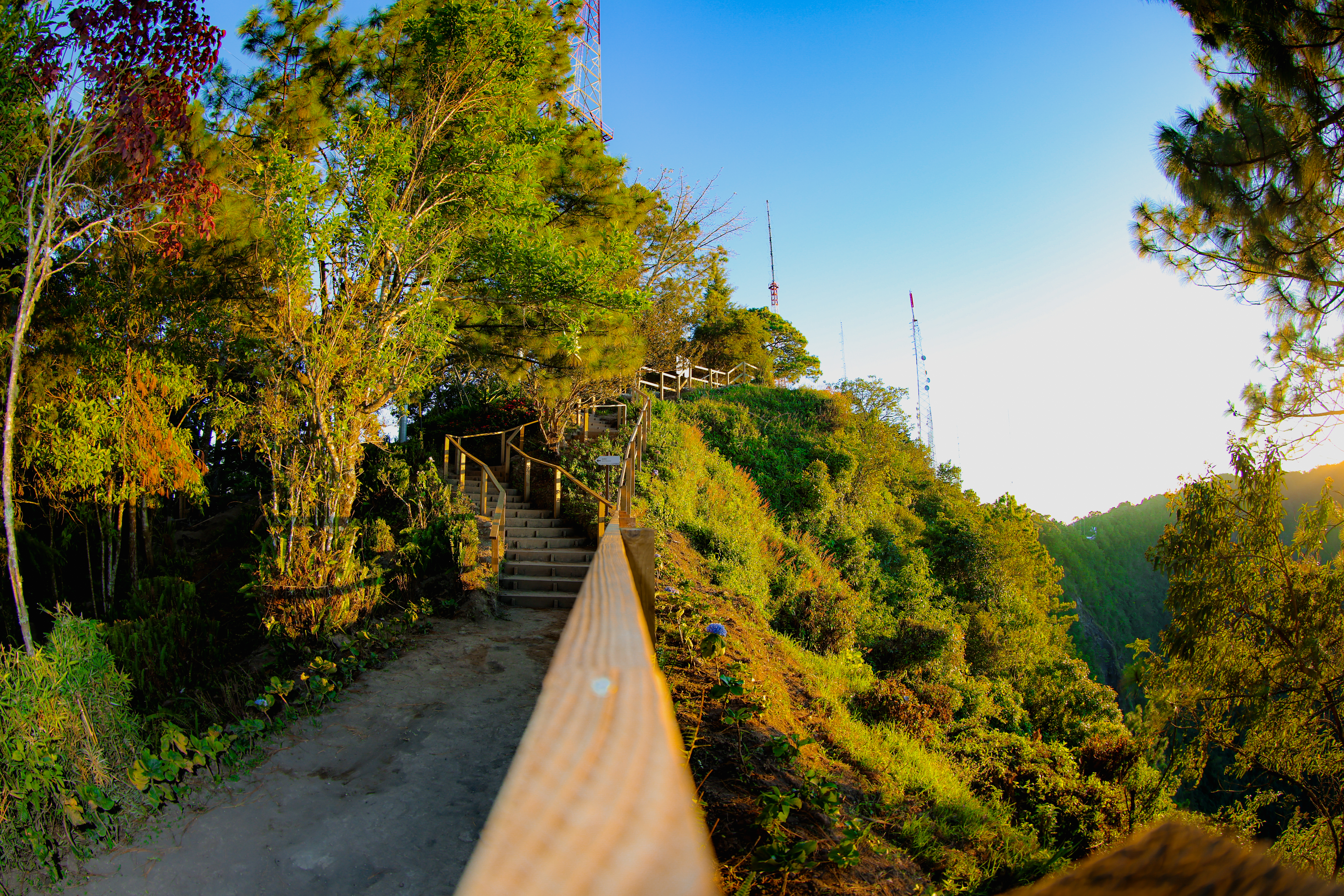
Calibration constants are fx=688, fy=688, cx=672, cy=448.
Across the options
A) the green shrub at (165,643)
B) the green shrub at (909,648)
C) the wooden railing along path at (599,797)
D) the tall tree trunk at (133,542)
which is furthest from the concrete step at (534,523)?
the wooden railing along path at (599,797)

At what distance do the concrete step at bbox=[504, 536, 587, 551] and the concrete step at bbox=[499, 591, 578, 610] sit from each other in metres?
1.42

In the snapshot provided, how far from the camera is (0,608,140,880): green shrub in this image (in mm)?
3854

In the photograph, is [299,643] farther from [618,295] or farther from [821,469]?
[821,469]

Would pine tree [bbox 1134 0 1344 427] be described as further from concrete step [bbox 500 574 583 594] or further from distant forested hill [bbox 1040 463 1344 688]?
distant forested hill [bbox 1040 463 1344 688]

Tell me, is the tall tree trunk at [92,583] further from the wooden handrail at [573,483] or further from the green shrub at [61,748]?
the wooden handrail at [573,483]

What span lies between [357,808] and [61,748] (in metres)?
2.05

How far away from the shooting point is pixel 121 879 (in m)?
3.57

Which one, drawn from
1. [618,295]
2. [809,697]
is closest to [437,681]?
[809,697]

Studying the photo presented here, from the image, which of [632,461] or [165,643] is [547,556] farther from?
[165,643]

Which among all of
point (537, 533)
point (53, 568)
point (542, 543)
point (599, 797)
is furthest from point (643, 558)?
point (53, 568)

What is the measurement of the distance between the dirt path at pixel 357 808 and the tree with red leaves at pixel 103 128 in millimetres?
3207

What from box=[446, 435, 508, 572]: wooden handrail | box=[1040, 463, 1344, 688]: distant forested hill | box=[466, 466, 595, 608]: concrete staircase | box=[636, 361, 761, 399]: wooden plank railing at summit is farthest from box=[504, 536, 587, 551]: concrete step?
box=[1040, 463, 1344, 688]: distant forested hill

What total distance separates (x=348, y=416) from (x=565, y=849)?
26.7 feet

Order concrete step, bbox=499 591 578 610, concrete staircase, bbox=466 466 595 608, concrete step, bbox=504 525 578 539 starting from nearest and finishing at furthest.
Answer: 1. concrete step, bbox=499 591 578 610
2. concrete staircase, bbox=466 466 595 608
3. concrete step, bbox=504 525 578 539
